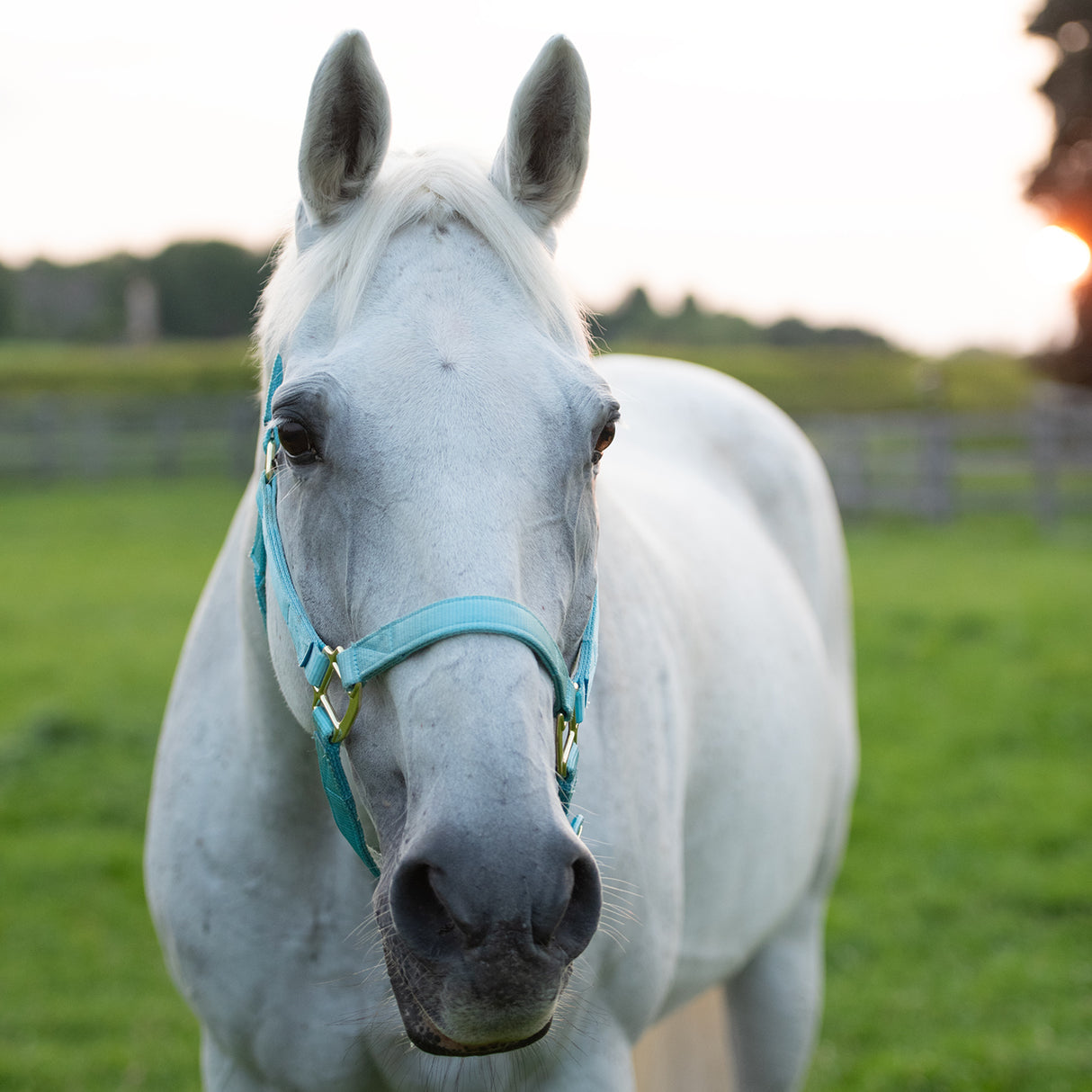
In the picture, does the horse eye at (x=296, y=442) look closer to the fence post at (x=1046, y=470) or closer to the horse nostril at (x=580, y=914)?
the horse nostril at (x=580, y=914)

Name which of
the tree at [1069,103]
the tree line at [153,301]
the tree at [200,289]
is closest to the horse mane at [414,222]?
the tree at [1069,103]

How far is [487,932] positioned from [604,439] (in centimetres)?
71

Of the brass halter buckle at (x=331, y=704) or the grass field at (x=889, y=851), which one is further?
the grass field at (x=889, y=851)

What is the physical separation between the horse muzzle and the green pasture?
2303cm

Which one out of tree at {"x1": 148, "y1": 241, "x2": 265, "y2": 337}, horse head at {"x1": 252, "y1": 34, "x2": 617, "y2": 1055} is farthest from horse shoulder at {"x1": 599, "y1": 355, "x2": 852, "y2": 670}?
tree at {"x1": 148, "y1": 241, "x2": 265, "y2": 337}

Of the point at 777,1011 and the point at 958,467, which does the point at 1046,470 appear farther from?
the point at 777,1011

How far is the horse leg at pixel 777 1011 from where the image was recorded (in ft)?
9.16

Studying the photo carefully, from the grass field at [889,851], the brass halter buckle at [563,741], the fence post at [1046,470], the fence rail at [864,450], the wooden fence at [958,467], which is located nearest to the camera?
the brass halter buckle at [563,741]

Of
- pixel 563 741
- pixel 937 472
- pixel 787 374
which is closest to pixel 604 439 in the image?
pixel 563 741

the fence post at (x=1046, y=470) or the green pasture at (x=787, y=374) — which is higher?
the fence post at (x=1046, y=470)

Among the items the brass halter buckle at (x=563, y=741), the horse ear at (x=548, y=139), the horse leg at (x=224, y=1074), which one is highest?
the horse ear at (x=548, y=139)

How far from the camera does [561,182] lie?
1653 millimetres

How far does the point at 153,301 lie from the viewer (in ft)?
124

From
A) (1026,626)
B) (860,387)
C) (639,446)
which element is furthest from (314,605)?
(860,387)
